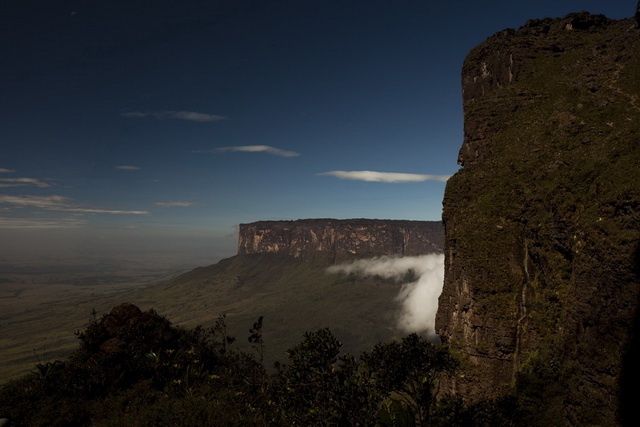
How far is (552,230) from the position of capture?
43.3 meters

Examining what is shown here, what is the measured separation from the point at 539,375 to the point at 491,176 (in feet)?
95.7

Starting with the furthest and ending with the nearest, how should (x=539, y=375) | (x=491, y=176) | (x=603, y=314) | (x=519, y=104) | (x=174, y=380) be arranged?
(x=519, y=104) < (x=491, y=176) < (x=539, y=375) < (x=174, y=380) < (x=603, y=314)

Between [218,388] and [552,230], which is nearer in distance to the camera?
[218,388]

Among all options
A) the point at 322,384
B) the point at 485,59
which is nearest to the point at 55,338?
the point at 322,384

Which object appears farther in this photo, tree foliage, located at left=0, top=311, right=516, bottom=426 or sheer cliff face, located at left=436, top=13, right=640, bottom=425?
sheer cliff face, located at left=436, top=13, right=640, bottom=425

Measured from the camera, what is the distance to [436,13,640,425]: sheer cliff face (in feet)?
105

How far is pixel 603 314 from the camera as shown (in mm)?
32031

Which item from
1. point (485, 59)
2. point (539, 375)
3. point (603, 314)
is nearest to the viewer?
point (603, 314)

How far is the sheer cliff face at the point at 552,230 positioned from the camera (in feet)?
105

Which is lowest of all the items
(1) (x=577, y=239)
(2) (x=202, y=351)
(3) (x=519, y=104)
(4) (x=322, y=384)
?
(2) (x=202, y=351)

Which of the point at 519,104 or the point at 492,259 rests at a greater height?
the point at 519,104

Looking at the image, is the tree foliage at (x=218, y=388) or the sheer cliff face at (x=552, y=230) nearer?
the tree foliage at (x=218, y=388)

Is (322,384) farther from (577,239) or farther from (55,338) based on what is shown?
(55,338)

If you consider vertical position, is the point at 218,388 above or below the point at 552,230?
below
